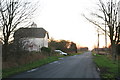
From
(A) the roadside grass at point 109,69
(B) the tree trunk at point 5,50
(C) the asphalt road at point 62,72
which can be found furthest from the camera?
(B) the tree trunk at point 5,50

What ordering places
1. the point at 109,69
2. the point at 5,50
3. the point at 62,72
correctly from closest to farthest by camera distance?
the point at 62,72 → the point at 109,69 → the point at 5,50

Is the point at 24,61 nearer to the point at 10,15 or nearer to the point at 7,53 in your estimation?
the point at 7,53

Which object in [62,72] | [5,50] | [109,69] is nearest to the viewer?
[62,72]

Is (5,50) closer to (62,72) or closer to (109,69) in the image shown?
(62,72)

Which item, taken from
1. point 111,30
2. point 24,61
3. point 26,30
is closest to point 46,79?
point 24,61

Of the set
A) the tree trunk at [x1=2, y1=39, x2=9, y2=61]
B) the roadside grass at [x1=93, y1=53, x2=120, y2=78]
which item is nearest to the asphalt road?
the roadside grass at [x1=93, y1=53, x2=120, y2=78]

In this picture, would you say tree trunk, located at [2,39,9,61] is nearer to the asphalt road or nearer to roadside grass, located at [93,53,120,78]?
the asphalt road

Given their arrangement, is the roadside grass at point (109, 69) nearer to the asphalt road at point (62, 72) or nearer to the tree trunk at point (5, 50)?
the asphalt road at point (62, 72)

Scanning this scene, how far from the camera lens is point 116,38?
2789 centimetres

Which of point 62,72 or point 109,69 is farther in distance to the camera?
point 109,69

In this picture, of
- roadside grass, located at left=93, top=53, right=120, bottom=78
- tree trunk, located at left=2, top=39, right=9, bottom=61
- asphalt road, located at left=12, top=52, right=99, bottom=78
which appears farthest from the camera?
tree trunk, located at left=2, top=39, right=9, bottom=61

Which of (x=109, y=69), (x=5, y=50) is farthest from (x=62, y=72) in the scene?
(x=5, y=50)

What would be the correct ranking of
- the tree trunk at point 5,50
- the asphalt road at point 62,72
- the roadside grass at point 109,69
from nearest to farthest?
the asphalt road at point 62,72, the roadside grass at point 109,69, the tree trunk at point 5,50

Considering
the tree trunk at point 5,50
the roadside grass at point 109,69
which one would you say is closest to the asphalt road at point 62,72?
the roadside grass at point 109,69
